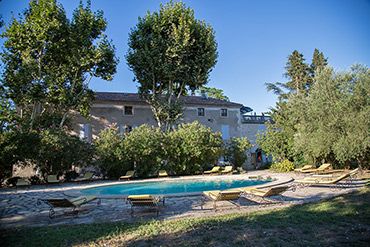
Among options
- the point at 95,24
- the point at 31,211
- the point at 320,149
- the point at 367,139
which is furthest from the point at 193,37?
the point at 31,211

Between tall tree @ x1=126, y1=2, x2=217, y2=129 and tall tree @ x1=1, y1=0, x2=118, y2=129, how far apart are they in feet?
12.3

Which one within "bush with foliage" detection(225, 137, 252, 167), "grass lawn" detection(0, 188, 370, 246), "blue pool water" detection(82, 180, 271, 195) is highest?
"bush with foliage" detection(225, 137, 252, 167)

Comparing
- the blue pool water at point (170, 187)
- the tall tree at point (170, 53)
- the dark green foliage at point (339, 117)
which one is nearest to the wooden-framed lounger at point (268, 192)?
the blue pool water at point (170, 187)

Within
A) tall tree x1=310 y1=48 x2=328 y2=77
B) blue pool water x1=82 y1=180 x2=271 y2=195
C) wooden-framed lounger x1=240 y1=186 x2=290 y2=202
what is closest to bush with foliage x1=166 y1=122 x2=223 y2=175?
blue pool water x1=82 y1=180 x2=271 y2=195

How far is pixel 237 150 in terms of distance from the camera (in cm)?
2527

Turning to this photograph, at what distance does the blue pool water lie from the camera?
1477 cm

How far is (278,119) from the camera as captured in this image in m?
26.5

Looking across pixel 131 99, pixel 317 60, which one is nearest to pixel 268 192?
pixel 131 99

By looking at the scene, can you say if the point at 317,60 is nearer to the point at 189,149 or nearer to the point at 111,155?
the point at 189,149

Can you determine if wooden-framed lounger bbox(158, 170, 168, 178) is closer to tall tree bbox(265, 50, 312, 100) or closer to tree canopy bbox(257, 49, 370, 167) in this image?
tree canopy bbox(257, 49, 370, 167)

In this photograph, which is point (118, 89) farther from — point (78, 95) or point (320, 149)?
point (320, 149)

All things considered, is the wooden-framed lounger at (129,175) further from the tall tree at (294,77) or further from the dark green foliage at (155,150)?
the tall tree at (294,77)

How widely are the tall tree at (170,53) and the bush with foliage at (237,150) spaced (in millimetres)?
6069

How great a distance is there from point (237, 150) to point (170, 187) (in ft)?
36.3
